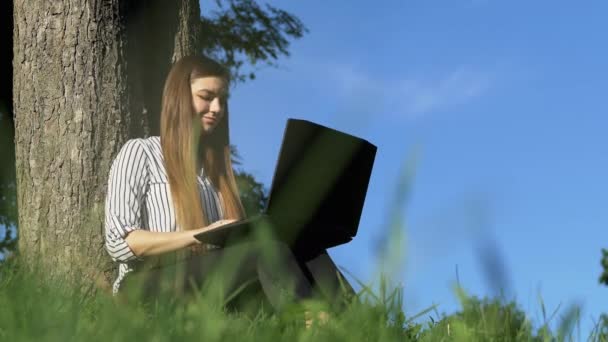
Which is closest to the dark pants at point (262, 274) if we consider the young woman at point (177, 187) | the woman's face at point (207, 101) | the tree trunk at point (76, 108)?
the young woman at point (177, 187)

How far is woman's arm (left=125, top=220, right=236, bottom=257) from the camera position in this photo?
4145mm

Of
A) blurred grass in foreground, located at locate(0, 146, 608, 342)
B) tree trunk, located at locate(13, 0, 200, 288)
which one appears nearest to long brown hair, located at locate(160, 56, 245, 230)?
tree trunk, located at locate(13, 0, 200, 288)

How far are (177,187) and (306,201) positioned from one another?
1.06m

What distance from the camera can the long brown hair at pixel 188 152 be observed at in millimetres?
4637

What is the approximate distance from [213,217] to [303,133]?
1410 mm

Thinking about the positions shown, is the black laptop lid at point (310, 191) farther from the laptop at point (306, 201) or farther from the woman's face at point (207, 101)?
the woman's face at point (207, 101)

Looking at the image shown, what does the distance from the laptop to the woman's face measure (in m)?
1.08

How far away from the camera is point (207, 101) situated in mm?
4844

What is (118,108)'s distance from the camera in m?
6.08

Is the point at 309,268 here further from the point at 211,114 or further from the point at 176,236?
the point at 211,114

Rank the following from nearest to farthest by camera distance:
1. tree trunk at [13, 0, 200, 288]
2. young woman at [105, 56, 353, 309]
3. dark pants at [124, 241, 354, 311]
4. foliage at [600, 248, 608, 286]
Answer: dark pants at [124, 241, 354, 311] < young woman at [105, 56, 353, 309] < tree trunk at [13, 0, 200, 288] < foliage at [600, 248, 608, 286]

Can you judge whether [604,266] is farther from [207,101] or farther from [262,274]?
[262,274]

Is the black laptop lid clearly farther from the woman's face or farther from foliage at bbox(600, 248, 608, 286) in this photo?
foliage at bbox(600, 248, 608, 286)

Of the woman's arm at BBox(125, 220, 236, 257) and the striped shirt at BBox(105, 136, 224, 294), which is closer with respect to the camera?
the woman's arm at BBox(125, 220, 236, 257)
